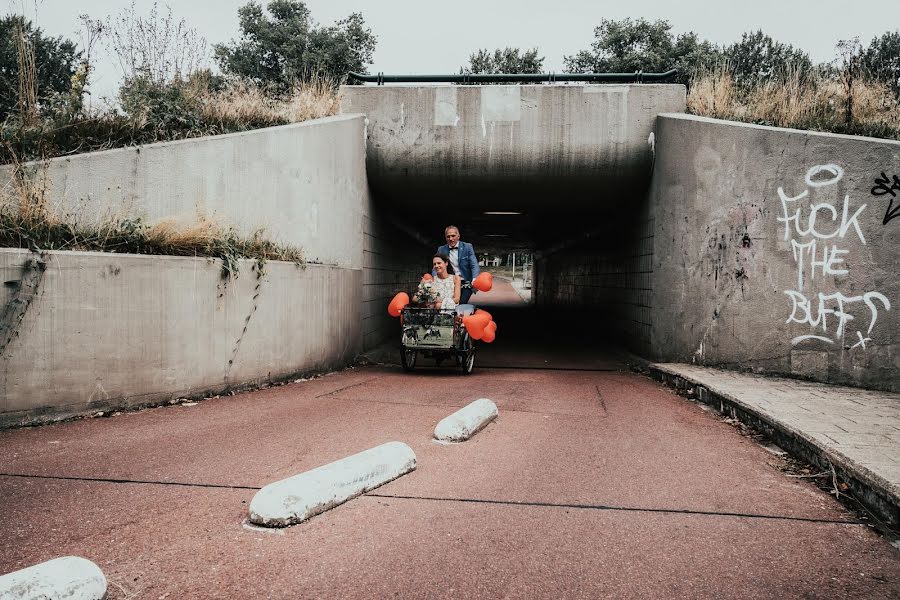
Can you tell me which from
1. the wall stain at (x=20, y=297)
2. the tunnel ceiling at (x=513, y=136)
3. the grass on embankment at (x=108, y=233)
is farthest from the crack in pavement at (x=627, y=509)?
the tunnel ceiling at (x=513, y=136)

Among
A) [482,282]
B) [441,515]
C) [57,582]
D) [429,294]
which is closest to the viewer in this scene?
[57,582]

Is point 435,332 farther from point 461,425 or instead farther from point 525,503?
point 525,503

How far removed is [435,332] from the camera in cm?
1024

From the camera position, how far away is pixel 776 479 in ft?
16.4

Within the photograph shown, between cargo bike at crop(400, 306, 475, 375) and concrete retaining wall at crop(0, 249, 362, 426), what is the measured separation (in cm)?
185

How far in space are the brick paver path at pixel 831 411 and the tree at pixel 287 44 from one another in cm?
4289

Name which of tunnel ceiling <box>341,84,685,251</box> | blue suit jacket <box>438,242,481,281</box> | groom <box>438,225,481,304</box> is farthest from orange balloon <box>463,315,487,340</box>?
Result: tunnel ceiling <box>341,84,685,251</box>

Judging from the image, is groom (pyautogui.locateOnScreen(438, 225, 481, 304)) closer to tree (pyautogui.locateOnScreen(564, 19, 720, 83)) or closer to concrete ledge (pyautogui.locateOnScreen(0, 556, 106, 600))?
concrete ledge (pyautogui.locateOnScreen(0, 556, 106, 600))

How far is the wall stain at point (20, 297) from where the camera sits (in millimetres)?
5812

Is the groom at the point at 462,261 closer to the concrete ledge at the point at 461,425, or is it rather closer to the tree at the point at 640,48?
the concrete ledge at the point at 461,425

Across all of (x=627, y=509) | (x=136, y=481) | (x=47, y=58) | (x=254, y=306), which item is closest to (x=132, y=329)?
(x=254, y=306)

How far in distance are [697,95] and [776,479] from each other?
898 centimetres

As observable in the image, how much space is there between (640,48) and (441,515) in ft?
176

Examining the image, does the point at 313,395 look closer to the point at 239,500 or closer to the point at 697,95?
the point at 239,500
